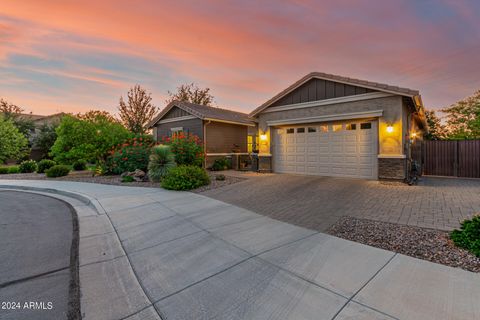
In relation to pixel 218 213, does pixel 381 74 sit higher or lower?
higher

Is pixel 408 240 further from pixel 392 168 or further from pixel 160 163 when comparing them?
pixel 160 163

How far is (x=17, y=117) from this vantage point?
1075 inches

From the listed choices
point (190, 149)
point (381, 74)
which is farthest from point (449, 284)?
point (381, 74)

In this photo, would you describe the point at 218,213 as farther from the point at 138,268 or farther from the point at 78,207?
the point at 78,207

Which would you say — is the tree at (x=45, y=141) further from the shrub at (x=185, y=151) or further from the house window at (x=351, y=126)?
the house window at (x=351, y=126)

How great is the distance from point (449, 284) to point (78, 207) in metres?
7.79

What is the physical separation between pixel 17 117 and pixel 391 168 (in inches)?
1524

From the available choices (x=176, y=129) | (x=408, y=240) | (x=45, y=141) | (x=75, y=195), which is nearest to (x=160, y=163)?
(x=75, y=195)

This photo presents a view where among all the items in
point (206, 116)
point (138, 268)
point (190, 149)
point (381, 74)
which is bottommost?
point (138, 268)

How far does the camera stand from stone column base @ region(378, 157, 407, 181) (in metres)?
8.60

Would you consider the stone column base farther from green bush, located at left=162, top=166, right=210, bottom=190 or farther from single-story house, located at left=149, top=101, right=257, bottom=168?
single-story house, located at left=149, top=101, right=257, bottom=168

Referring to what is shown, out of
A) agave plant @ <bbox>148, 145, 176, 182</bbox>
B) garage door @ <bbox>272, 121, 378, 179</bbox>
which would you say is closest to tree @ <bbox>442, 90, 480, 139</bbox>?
garage door @ <bbox>272, 121, 378, 179</bbox>

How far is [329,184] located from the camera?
28.3ft

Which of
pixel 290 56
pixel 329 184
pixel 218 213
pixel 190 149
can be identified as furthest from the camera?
pixel 290 56
